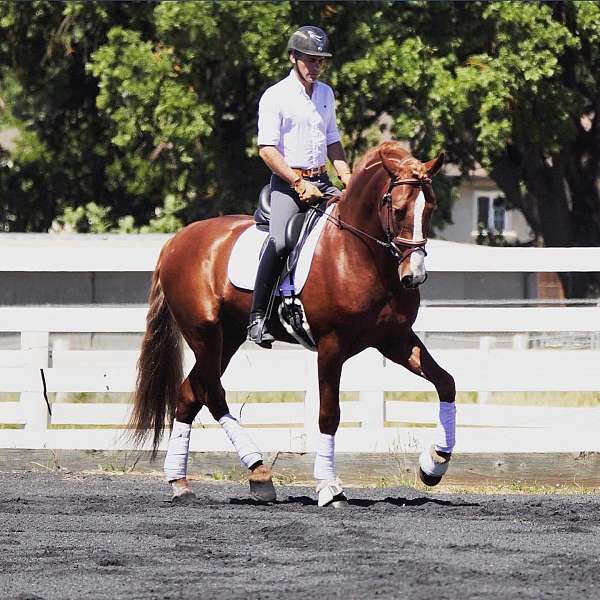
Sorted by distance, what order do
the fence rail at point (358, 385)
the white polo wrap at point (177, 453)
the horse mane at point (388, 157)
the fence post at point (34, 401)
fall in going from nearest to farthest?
the horse mane at point (388, 157) → the white polo wrap at point (177, 453) → the fence rail at point (358, 385) → the fence post at point (34, 401)

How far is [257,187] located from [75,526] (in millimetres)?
21495

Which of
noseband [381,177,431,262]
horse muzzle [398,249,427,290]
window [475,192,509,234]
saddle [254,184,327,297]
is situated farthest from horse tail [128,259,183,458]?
window [475,192,509,234]

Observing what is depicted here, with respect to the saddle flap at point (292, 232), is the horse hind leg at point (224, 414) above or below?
below

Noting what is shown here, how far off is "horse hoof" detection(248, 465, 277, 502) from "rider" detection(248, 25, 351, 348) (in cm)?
78

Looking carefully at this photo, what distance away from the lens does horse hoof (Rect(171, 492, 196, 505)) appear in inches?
327

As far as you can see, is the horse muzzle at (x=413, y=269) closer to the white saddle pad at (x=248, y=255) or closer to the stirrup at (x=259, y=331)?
the white saddle pad at (x=248, y=255)

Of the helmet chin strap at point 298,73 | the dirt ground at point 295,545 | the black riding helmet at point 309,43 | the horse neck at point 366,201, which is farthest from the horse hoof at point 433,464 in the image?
the black riding helmet at point 309,43

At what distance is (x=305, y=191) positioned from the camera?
317 inches

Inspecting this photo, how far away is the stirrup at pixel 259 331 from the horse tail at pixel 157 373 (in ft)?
3.29

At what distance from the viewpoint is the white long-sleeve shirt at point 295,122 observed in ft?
27.1

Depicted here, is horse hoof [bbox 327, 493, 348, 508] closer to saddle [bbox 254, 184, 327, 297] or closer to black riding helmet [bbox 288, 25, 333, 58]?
saddle [bbox 254, 184, 327, 297]

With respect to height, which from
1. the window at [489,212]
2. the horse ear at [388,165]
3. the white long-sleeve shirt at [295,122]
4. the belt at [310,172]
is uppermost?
the white long-sleeve shirt at [295,122]

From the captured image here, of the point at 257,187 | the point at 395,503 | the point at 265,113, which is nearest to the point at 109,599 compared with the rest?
the point at 395,503

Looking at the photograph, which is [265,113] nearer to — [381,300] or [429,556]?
[381,300]
